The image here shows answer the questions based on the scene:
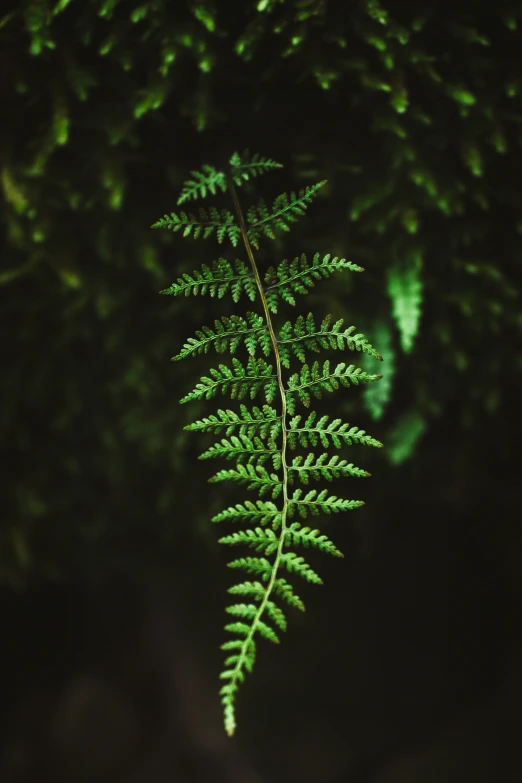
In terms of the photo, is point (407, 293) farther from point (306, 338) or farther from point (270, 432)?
point (270, 432)

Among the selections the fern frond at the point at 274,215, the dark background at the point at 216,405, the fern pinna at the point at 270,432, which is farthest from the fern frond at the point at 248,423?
the dark background at the point at 216,405

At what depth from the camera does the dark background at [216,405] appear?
5.32 ft

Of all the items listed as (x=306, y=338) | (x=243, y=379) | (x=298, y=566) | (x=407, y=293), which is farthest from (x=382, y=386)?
(x=298, y=566)

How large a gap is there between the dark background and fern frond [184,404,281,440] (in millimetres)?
638

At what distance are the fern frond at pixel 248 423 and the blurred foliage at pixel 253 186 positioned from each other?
71 cm

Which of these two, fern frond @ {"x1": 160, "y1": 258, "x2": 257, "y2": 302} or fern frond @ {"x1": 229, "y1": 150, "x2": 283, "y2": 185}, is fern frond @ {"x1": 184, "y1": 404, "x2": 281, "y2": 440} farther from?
fern frond @ {"x1": 229, "y1": 150, "x2": 283, "y2": 185}

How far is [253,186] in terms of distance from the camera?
1676 mm

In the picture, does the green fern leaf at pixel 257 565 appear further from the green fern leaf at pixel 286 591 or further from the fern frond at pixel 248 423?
the fern frond at pixel 248 423

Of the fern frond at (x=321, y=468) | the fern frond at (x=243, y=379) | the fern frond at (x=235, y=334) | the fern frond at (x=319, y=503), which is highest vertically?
the fern frond at (x=235, y=334)

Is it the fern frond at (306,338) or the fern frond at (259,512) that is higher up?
the fern frond at (306,338)

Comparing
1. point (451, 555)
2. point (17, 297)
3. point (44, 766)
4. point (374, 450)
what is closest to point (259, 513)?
point (374, 450)

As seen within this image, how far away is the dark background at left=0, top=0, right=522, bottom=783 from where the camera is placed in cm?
162

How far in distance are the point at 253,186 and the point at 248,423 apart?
92 centimetres

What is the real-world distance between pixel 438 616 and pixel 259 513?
70.9 inches
